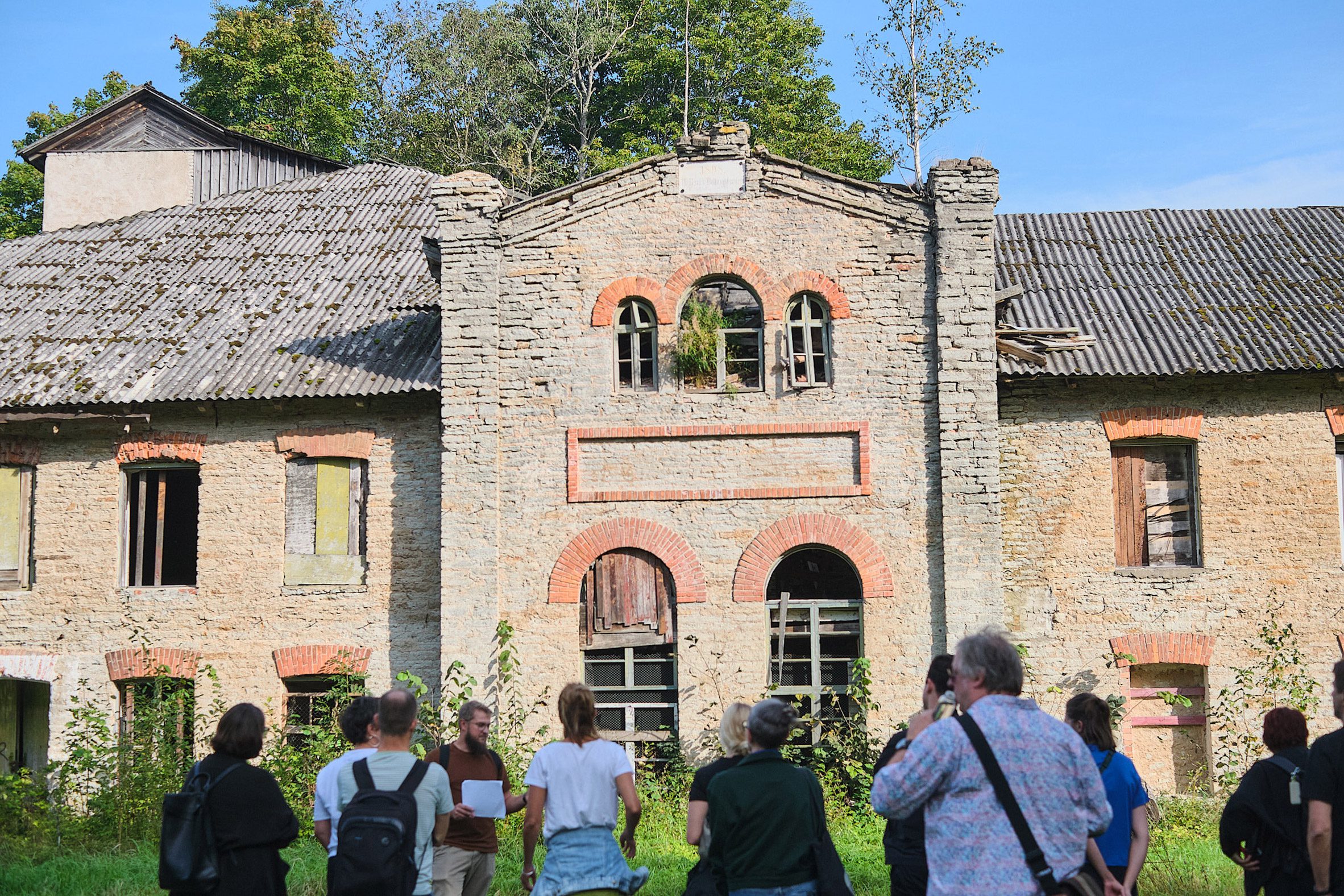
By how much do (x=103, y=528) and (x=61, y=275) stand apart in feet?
16.5

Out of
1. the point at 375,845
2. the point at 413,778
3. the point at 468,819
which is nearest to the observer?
the point at 375,845

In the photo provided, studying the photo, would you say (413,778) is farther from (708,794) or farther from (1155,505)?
(1155,505)

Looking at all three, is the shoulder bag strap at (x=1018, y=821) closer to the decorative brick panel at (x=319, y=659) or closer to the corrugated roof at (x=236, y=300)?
the corrugated roof at (x=236, y=300)

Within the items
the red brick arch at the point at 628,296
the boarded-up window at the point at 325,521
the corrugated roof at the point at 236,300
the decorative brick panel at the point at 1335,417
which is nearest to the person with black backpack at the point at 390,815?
the red brick arch at the point at 628,296

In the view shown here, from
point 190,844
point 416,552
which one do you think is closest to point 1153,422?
point 416,552

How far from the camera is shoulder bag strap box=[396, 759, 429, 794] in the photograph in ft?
18.8

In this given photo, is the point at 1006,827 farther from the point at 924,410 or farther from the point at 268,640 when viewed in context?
the point at 268,640

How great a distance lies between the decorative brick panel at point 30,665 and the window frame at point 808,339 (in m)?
9.58

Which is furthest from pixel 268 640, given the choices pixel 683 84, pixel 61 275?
pixel 683 84

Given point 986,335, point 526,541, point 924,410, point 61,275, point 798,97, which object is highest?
point 798,97

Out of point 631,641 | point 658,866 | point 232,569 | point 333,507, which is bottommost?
point 658,866

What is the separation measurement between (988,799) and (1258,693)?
35.8 ft

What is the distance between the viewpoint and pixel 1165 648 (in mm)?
13719

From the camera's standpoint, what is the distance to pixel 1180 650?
13703 mm
